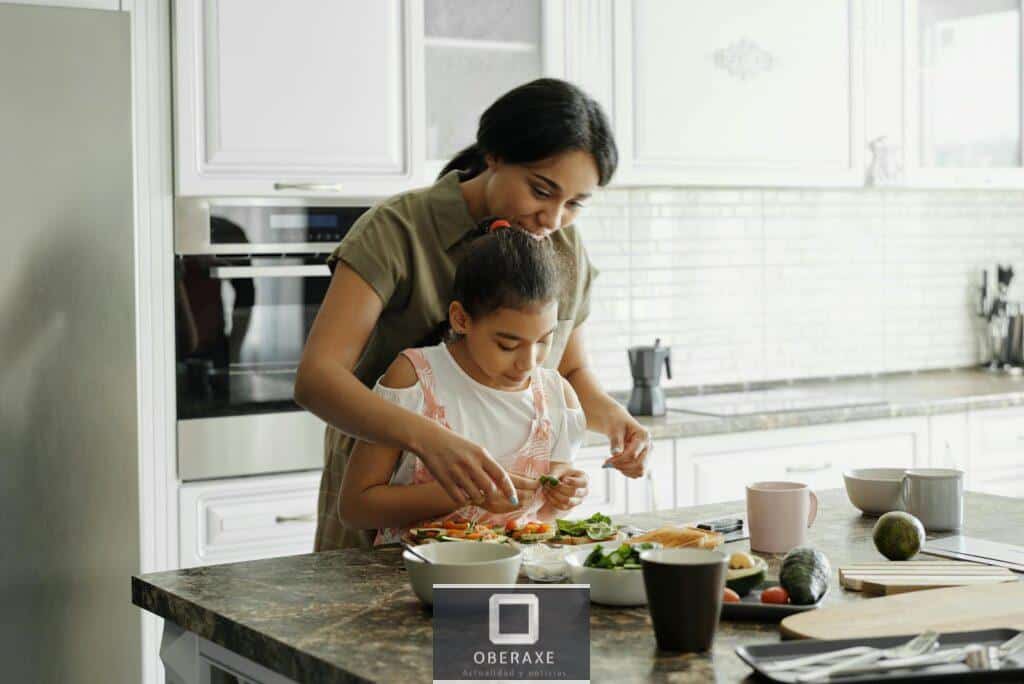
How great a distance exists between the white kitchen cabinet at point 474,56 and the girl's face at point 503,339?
1518mm

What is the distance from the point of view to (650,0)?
12.6 ft

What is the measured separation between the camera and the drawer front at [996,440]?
4.21m

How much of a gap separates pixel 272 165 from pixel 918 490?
1857mm

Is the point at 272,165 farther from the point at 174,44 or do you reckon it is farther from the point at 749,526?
the point at 749,526

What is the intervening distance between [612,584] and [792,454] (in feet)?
7.83

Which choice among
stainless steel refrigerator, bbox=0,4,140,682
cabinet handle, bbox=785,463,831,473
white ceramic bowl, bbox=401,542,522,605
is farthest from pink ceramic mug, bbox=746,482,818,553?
cabinet handle, bbox=785,463,831,473

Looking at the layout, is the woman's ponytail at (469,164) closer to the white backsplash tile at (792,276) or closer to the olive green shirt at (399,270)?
the olive green shirt at (399,270)

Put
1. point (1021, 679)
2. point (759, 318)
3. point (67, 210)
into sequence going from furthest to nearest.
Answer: point (759, 318) → point (67, 210) → point (1021, 679)

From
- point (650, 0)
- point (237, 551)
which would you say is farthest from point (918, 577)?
point (650, 0)

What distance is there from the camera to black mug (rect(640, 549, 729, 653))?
4.54ft

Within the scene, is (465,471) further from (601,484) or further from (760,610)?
(601,484)

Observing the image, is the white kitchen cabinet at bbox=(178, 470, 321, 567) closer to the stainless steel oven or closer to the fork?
the stainless steel oven

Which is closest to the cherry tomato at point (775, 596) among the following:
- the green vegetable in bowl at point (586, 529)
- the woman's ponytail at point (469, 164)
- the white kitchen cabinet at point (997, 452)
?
the green vegetable in bowl at point (586, 529)

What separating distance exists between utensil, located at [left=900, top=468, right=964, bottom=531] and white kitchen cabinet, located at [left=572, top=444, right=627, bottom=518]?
4.95ft
